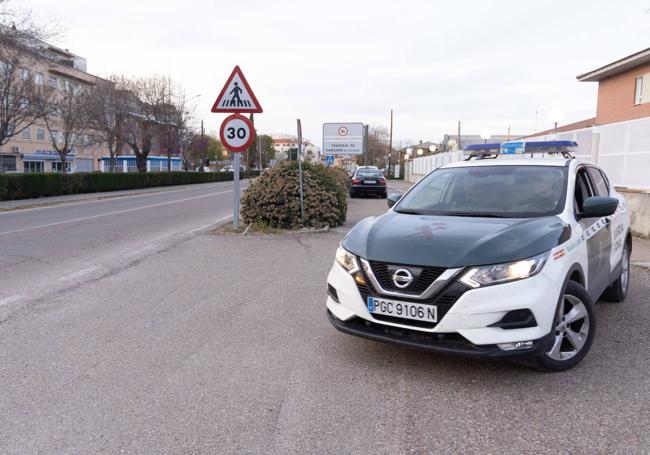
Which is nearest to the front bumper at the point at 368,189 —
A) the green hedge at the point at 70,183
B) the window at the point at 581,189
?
the green hedge at the point at 70,183

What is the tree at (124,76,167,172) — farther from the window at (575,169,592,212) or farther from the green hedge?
the window at (575,169,592,212)

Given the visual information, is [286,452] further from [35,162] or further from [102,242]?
[35,162]

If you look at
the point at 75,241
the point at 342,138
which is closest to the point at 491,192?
the point at 75,241

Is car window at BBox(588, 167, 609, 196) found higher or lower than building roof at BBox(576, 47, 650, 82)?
lower

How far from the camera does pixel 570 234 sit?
150 inches

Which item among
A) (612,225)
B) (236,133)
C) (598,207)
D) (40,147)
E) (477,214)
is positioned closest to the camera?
(598,207)

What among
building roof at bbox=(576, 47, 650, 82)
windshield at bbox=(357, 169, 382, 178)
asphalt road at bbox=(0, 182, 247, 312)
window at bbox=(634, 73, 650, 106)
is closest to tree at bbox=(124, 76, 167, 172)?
windshield at bbox=(357, 169, 382, 178)

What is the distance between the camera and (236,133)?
10734mm

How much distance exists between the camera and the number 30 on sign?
10656 millimetres

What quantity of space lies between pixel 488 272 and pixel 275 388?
158cm

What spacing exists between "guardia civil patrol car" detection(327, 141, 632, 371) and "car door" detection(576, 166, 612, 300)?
1 cm

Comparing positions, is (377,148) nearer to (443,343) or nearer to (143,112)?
(143,112)

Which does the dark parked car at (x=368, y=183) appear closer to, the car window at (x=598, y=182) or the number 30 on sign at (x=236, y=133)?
the number 30 on sign at (x=236, y=133)

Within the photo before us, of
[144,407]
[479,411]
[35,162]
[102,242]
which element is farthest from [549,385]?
[35,162]
